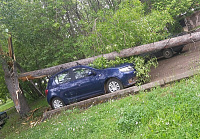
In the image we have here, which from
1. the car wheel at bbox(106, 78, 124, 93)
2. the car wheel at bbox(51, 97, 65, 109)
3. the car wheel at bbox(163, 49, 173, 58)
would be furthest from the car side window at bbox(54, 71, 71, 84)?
the car wheel at bbox(163, 49, 173, 58)

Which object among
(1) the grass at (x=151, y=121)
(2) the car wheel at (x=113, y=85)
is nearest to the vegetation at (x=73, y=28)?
(2) the car wheel at (x=113, y=85)

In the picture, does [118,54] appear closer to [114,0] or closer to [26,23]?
[26,23]

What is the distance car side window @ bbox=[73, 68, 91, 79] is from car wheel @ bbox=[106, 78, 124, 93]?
1.11 meters

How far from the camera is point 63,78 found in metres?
9.31

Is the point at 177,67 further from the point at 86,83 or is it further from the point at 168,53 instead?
the point at 168,53

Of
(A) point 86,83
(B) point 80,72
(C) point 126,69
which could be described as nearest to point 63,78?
(B) point 80,72

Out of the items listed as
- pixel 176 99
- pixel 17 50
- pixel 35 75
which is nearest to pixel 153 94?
pixel 176 99

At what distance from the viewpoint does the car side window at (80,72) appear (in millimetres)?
8721

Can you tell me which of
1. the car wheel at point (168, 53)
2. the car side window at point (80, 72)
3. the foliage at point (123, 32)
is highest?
the foliage at point (123, 32)

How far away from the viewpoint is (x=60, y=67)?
10656mm

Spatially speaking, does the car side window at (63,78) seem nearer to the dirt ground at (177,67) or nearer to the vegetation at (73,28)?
the vegetation at (73,28)

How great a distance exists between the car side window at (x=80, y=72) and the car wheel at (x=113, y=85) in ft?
3.63

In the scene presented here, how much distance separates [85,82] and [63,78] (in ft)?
4.21

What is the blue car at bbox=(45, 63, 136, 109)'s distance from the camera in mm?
8039
